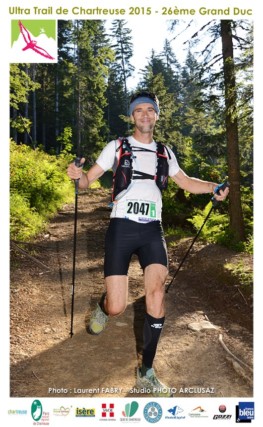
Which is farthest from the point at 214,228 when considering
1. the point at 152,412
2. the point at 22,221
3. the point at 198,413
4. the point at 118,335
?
the point at 152,412

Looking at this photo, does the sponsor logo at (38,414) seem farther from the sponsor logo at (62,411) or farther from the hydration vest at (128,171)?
the hydration vest at (128,171)

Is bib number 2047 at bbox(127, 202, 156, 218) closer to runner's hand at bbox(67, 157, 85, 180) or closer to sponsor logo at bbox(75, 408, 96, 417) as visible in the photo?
runner's hand at bbox(67, 157, 85, 180)

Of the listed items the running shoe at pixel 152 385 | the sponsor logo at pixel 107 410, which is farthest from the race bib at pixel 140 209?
the sponsor logo at pixel 107 410

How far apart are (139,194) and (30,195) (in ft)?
31.4

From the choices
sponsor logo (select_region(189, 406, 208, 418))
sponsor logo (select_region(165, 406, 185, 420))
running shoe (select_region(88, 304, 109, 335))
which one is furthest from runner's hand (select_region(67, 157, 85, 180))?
sponsor logo (select_region(189, 406, 208, 418))

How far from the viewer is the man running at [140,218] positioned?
4230 millimetres

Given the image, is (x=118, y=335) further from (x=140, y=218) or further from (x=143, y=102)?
(x=143, y=102)

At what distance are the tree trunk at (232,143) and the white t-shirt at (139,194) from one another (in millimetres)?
5304

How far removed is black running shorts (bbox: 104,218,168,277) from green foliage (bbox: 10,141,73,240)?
5.50 meters

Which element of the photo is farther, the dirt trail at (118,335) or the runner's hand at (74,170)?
the runner's hand at (74,170)

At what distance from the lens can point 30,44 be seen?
490 centimetres

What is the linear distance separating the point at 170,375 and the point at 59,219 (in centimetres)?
1010

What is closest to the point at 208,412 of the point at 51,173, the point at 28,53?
the point at 28,53

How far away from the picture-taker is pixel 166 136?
24.8 metres
